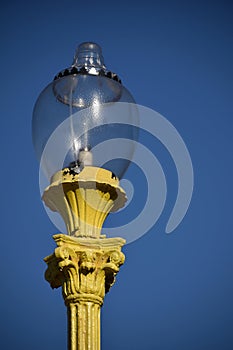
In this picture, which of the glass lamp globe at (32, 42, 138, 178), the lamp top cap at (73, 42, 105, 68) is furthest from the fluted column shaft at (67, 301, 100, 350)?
the lamp top cap at (73, 42, 105, 68)

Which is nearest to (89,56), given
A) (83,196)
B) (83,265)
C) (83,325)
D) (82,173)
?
(82,173)

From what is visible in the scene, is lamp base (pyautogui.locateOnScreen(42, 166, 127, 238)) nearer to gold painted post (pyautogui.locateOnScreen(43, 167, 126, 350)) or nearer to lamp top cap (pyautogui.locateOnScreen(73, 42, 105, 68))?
gold painted post (pyautogui.locateOnScreen(43, 167, 126, 350))

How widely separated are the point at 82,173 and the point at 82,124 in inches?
23.8

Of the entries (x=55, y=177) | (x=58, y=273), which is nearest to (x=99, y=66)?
(x=55, y=177)

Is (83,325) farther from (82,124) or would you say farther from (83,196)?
(82,124)

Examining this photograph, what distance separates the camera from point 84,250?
16578 millimetres

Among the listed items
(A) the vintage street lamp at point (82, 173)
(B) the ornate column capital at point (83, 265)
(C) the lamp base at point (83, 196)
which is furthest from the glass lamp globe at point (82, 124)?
(B) the ornate column capital at point (83, 265)

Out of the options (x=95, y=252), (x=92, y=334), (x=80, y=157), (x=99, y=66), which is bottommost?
(x=92, y=334)

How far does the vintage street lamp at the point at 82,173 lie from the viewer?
54.2 ft

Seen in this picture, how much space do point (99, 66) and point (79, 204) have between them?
1969mm

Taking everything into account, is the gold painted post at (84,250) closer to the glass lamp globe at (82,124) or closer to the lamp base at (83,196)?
the lamp base at (83,196)

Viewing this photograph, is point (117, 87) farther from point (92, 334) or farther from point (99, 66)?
point (92, 334)

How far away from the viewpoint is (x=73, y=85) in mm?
17391

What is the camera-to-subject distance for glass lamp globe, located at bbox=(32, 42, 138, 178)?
17.0m
